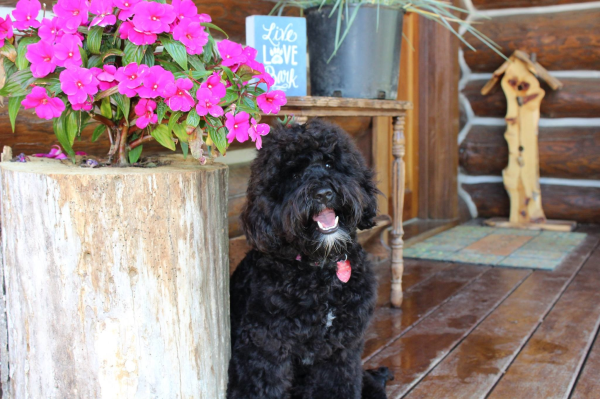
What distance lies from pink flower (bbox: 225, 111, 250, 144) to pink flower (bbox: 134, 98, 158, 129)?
Result: 194mm

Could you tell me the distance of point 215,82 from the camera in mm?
1658

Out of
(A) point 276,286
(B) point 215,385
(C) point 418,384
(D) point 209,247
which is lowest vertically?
(C) point 418,384

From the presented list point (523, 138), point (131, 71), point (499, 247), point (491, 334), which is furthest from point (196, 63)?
point (523, 138)

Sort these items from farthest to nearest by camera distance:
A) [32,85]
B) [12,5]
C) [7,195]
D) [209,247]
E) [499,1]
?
[499,1]
[12,5]
[209,247]
[7,195]
[32,85]

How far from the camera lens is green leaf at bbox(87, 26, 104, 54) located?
1629mm

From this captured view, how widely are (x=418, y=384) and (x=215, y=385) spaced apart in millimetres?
805

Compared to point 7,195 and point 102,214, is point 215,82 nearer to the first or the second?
point 102,214

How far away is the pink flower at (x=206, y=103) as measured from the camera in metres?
1.64

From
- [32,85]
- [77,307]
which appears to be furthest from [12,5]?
[77,307]

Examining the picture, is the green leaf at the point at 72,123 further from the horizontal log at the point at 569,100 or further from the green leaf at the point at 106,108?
the horizontal log at the point at 569,100

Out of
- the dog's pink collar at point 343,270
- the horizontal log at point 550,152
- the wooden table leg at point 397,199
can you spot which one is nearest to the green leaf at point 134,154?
the dog's pink collar at point 343,270

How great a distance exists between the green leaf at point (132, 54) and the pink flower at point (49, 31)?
0.17m

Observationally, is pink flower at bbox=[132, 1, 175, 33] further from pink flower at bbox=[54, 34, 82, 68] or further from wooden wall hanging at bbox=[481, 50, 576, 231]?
wooden wall hanging at bbox=[481, 50, 576, 231]

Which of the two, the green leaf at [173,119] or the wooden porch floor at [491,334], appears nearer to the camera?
the green leaf at [173,119]
